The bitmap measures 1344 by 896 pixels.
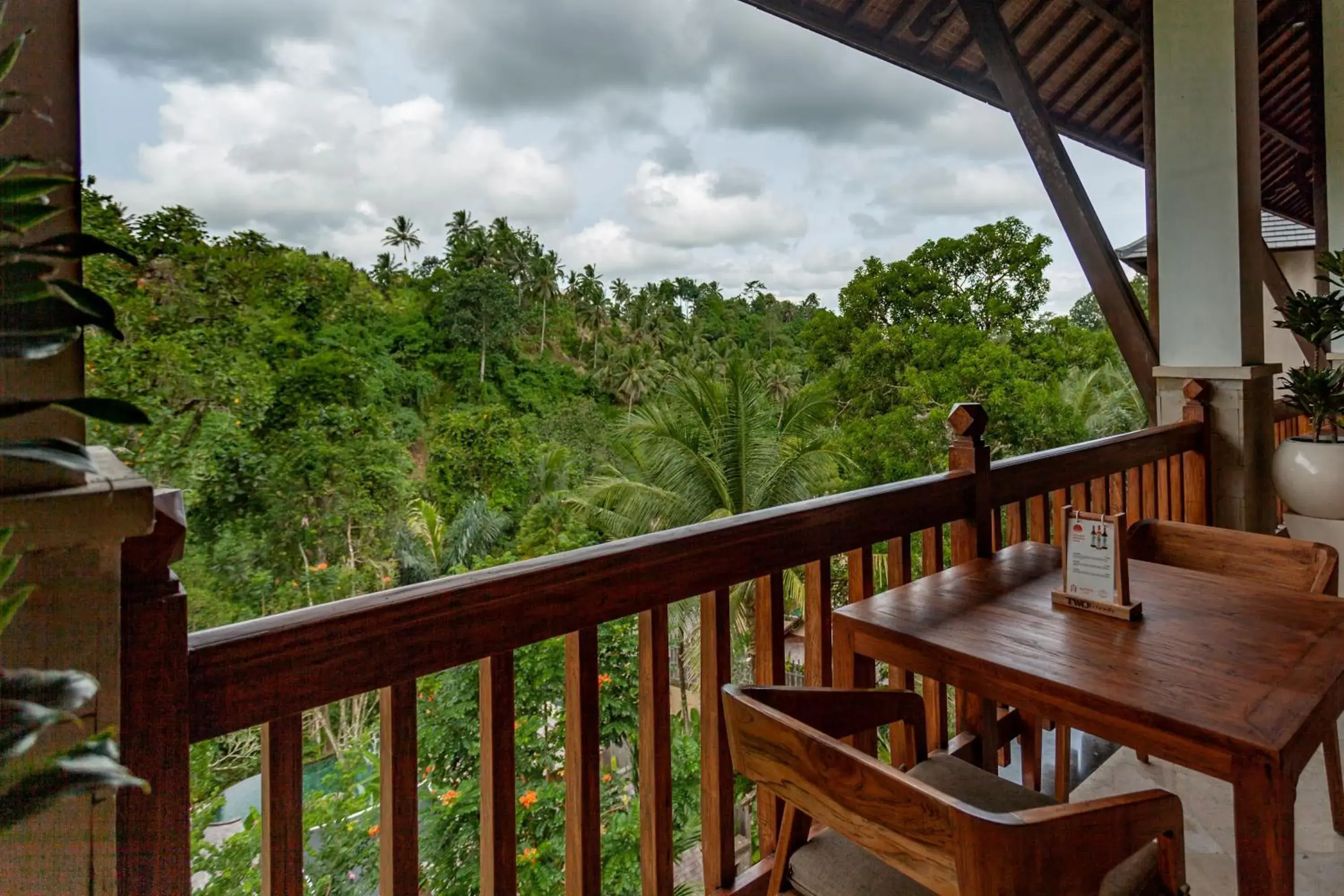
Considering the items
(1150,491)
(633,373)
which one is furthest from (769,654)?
(633,373)

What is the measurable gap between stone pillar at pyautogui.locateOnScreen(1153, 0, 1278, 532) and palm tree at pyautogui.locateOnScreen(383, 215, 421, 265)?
24499 mm

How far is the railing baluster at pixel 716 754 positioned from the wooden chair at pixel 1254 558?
103 cm

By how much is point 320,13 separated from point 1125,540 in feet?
73.8

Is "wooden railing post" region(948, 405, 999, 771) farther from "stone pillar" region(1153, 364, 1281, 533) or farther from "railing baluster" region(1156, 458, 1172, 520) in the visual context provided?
"stone pillar" region(1153, 364, 1281, 533)

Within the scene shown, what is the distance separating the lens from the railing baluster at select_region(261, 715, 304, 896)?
0.81 m

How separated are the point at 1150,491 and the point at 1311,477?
2.00 ft

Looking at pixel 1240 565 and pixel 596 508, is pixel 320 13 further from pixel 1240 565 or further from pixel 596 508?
pixel 1240 565

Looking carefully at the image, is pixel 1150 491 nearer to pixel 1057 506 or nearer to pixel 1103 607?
pixel 1057 506

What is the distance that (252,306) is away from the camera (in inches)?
559

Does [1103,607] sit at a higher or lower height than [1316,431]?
lower

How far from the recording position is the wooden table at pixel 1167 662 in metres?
0.90

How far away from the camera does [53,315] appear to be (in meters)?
0.47

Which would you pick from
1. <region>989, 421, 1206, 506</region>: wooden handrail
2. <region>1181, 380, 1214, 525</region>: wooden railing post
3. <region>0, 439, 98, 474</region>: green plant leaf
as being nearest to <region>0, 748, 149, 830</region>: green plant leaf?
<region>0, 439, 98, 474</region>: green plant leaf

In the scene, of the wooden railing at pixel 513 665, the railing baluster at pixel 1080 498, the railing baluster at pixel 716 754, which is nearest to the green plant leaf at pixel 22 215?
the wooden railing at pixel 513 665
